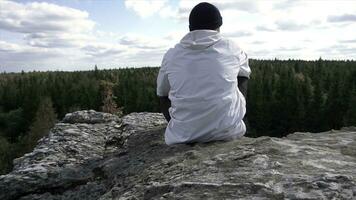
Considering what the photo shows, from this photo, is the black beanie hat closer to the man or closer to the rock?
the man

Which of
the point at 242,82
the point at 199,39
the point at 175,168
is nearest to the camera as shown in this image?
the point at 175,168

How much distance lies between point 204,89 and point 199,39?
0.52 meters

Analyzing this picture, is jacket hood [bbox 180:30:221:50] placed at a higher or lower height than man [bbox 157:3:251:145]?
higher

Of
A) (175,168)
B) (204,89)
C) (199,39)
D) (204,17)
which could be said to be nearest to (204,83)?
(204,89)

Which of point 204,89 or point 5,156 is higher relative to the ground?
point 204,89

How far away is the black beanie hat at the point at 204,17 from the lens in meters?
4.96

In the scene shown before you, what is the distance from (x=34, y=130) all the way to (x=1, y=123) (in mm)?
31076

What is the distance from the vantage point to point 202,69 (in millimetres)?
4754

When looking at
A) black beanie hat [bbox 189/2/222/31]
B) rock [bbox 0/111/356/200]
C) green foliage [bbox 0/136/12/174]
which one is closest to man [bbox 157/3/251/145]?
black beanie hat [bbox 189/2/222/31]

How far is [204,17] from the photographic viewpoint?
4.96m

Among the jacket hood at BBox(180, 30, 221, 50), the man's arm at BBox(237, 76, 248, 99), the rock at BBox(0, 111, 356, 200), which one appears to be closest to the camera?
the rock at BBox(0, 111, 356, 200)

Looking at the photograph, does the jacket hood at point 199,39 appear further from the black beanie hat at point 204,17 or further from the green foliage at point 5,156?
the green foliage at point 5,156

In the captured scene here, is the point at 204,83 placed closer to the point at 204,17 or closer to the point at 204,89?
the point at 204,89

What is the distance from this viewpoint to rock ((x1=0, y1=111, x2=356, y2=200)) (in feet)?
10.5
